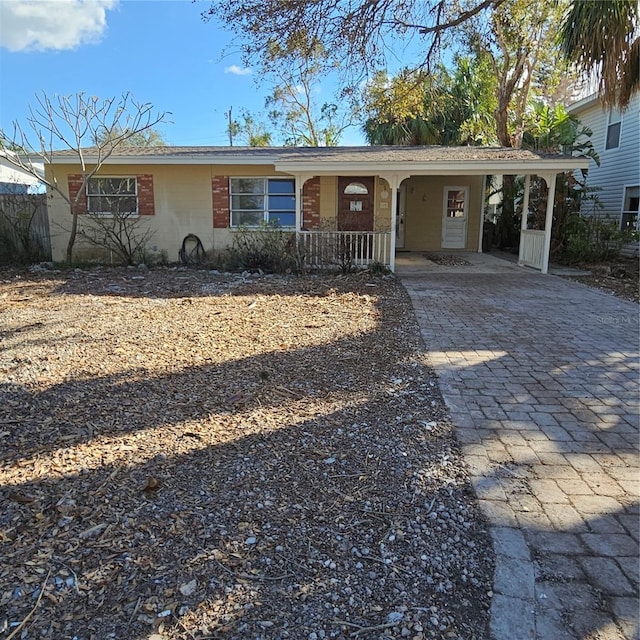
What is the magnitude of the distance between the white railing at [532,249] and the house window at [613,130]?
220 inches

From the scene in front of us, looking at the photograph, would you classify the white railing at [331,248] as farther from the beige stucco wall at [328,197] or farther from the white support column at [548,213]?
the white support column at [548,213]

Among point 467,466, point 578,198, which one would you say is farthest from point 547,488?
point 578,198

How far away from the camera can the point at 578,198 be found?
14336 mm

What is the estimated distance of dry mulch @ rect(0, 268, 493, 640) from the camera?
2.03m

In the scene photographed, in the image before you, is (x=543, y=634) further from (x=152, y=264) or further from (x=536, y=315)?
(x=152, y=264)

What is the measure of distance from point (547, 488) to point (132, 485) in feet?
7.87

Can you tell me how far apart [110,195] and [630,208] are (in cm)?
1517

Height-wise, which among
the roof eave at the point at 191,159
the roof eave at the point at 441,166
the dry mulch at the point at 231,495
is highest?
the roof eave at the point at 191,159

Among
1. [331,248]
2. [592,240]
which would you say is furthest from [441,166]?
[592,240]

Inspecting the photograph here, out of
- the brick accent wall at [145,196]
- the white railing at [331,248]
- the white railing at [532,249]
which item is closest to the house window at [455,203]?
the white railing at [532,249]

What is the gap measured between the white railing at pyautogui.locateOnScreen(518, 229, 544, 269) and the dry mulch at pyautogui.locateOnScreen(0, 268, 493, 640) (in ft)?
26.7

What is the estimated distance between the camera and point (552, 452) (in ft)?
10.9

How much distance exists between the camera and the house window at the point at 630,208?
14.8 meters

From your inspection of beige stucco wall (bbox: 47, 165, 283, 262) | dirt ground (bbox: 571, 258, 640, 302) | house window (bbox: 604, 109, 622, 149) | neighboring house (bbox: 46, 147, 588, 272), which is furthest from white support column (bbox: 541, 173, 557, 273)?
beige stucco wall (bbox: 47, 165, 283, 262)
